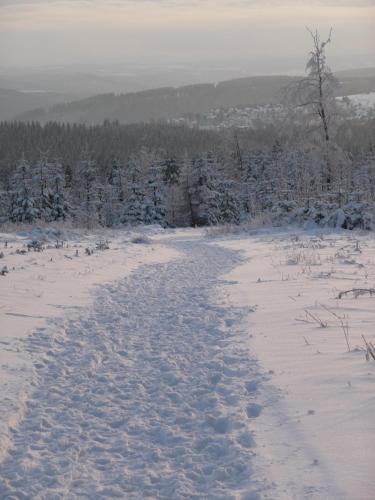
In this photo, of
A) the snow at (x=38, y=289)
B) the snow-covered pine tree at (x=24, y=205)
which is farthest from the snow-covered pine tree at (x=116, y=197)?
the snow at (x=38, y=289)

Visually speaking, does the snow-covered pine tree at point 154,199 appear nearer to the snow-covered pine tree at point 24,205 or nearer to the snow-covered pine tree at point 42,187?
the snow-covered pine tree at point 42,187

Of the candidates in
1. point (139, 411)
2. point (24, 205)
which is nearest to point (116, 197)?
point (24, 205)

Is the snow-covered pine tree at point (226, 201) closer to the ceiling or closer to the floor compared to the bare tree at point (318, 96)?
closer to the floor

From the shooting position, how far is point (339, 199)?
20.8 m

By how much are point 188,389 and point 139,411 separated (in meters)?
0.61

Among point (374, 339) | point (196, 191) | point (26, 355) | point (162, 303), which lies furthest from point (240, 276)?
point (196, 191)

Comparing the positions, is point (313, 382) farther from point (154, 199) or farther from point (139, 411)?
point (154, 199)

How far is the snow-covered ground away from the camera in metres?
3.14

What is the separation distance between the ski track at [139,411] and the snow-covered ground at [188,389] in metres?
0.01

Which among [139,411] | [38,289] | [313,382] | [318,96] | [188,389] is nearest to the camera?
[139,411]

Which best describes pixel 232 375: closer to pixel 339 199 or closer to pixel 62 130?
pixel 339 199

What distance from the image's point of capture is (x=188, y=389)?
459 cm

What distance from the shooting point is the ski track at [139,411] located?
3.17 metres

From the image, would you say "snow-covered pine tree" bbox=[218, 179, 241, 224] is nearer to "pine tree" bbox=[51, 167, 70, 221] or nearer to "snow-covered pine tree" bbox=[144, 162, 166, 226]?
"snow-covered pine tree" bbox=[144, 162, 166, 226]
